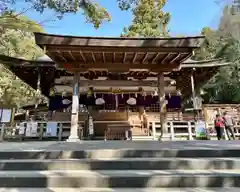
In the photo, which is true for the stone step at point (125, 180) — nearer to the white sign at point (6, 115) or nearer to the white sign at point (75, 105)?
the white sign at point (75, 105)

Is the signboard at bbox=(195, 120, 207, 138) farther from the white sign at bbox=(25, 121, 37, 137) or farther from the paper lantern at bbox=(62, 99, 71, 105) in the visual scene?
the paper lantern at bbox=(62, 99, 71, 105)

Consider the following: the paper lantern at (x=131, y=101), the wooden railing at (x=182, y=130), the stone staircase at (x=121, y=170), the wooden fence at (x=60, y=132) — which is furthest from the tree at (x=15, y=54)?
the stone staircase at (x=121, y=170)

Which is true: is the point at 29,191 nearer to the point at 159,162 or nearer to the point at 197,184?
the point at 159,162

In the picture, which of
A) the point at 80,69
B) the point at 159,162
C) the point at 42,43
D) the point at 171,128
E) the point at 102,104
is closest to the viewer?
the point at 159,162

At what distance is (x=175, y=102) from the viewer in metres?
11.4

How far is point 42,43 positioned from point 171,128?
5372mm

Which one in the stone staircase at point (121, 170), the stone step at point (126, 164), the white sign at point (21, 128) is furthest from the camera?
the white sign at point (21, 128)

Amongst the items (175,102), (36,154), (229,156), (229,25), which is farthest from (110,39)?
(229,25)

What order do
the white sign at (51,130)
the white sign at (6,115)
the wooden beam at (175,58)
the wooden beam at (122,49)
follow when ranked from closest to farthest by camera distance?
the wooden beam at (122,49)
the wooden beam at (175,58)
the white sign at (51,130)
the white sign at (6,115)

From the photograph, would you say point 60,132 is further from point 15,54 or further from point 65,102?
point 15,54

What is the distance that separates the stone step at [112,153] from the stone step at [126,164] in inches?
13.6

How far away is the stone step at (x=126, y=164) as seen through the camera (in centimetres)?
352

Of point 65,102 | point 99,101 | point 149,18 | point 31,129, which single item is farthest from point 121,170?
point 149,18

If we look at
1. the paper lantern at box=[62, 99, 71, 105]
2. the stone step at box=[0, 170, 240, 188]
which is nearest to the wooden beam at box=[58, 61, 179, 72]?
the paper lantern at box=[62, 99, 71, 105]
